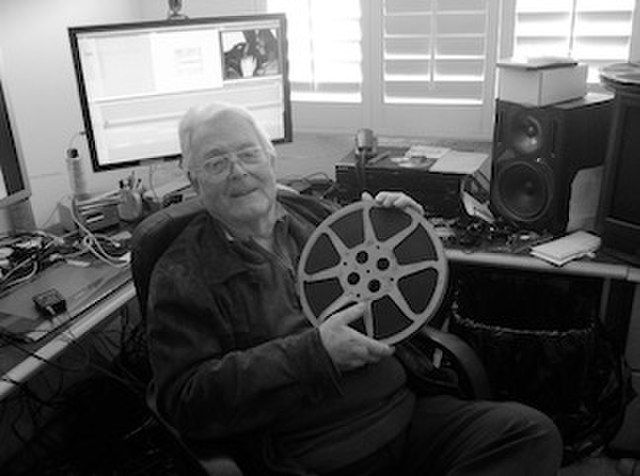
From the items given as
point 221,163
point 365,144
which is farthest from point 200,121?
point 365,144

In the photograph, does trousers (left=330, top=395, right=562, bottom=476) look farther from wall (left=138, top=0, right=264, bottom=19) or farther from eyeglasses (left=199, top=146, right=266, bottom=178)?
wall (left=138, top=0, right=264, bottom=19)

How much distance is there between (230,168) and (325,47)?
1253 mm

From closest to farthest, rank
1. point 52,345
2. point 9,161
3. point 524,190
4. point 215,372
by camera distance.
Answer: point 215,372 → point 52,345 → point 9,161 → point 524,190

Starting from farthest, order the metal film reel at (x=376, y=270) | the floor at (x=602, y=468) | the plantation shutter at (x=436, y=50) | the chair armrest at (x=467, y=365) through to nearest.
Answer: the plantation shutter at (x=436, y=50), the floor at (x=602, y=468), the chair armrest at (x=467, y=365), the metal film reel at (x=376, y=270)

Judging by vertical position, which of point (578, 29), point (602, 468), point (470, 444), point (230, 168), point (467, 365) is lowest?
point (602, 468)

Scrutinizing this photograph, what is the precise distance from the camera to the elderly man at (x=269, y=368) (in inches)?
53.5

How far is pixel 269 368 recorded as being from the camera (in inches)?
53.4

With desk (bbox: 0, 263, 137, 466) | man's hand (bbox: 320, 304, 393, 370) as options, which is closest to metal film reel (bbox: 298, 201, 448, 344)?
man's hand (bbox: 320, 304, 393, 370)

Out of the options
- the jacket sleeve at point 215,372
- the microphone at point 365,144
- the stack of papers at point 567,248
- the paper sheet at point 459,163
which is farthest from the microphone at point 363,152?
the jacket sleeve at point 215,372

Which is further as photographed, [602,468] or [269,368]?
[602,468]

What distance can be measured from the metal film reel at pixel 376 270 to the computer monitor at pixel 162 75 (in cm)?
91

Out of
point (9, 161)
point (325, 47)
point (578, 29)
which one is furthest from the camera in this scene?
point (325, 47)

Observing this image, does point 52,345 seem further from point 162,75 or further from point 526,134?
point 526,134

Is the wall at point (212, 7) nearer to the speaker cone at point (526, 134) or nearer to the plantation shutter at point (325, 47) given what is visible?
the plantation shutter at point (325, 47)
